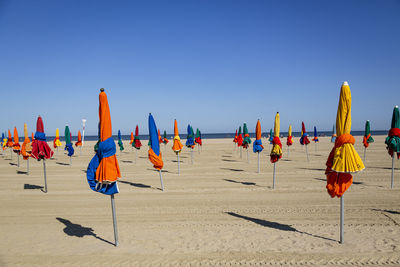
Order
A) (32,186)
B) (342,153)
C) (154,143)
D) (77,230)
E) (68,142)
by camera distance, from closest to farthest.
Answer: (342,153) < (77,230) < (154,143) < (32,186) < (68,142)

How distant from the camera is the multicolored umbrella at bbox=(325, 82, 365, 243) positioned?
5.56 meters

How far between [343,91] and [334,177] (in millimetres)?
2060

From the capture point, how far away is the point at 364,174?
14836mm

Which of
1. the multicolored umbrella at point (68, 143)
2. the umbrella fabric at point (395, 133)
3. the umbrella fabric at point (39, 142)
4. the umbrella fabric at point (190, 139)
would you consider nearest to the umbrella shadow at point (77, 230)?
the umbrella fabric at point (39, 142)

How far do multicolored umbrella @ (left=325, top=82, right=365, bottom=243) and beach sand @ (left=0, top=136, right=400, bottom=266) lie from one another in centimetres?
152

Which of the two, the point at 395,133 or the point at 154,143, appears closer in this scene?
the point at 395,133

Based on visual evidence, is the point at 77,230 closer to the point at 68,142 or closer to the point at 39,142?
the point at 39,142

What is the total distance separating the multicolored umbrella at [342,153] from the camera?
5562 millimetres

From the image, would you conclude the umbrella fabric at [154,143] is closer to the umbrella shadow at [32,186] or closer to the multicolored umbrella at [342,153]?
the umbrella shadow at [32,186]

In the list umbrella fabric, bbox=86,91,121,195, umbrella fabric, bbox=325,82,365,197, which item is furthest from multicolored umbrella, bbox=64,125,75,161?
umbrella fabric, bbox=325,82,365,197

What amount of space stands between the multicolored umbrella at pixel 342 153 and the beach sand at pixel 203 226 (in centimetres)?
152

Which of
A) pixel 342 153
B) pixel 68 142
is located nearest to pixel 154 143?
pixel 342 153

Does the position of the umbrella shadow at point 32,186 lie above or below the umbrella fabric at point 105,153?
below

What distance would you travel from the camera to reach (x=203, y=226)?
23.7 feet
